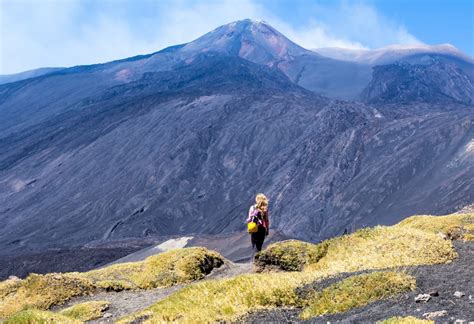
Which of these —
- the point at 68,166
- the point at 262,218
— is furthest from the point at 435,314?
the point at 68,166

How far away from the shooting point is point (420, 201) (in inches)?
3041

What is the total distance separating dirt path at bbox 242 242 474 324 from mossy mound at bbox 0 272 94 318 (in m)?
8.69

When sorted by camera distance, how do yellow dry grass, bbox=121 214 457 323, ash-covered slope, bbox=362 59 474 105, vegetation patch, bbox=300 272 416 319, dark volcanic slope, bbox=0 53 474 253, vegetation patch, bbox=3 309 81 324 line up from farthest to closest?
ash-covered slope, bbox=362 59 474 105
dark volcanic slope, bbox=0 53 474 253
vegetation patch, bbox=3 309 81 324
yellow dry grass, bbox=121 214 457 323
vegetation patch, bbox=300 272 416 319

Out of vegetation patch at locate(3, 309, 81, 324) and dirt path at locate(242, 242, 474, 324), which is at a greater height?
vegetation patch at locate(3, 309, 81, 324)

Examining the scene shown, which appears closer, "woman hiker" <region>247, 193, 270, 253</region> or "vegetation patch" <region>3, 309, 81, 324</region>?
"vegetation patch" <region>3, 309, 81, 324</region>

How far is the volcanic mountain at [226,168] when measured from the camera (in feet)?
286

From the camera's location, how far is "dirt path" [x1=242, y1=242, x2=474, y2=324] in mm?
8330

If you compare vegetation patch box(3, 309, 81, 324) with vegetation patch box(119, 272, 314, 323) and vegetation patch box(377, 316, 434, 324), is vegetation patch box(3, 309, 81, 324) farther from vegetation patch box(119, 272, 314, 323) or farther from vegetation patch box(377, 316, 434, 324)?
vegetation patch box(377, 316, 434, 324)

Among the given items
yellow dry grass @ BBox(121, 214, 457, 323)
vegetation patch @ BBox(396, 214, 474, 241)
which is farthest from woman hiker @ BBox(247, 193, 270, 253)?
vegetation patch @ BBox(396, 214, 474, 241)

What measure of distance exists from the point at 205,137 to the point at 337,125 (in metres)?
29.9

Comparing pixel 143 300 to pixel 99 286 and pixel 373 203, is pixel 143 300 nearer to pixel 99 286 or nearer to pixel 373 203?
pixel 99 286

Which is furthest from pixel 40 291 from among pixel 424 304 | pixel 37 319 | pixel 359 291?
pixel 424 304

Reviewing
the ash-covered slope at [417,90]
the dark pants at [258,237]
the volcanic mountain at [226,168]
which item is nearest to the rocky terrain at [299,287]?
the dark pants at [258,237]

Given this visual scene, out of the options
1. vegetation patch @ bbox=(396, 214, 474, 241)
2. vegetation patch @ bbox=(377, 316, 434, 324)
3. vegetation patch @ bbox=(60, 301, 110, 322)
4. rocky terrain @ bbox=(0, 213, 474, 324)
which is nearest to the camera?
vegetation patch @ bbox=(377, 316, 434, 324)
